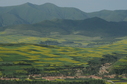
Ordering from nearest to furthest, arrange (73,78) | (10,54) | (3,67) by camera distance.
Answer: (73,78), (3,67), (10,54)

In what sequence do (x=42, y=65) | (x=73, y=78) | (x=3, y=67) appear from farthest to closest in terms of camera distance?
(x=42, y=65), (x=3, y=67), (x=73, y=78)

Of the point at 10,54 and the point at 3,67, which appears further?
the point at 10,54

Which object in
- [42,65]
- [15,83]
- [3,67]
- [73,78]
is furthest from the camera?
[42,65]

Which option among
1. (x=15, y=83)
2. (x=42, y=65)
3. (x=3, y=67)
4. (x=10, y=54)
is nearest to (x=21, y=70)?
(x=3, y=67)

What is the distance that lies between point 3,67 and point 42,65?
2279 cm

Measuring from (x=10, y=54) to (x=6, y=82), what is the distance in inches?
2824

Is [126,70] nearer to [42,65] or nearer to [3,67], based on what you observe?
[42,65]

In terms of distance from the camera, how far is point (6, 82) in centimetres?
10819

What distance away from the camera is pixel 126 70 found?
14625cm

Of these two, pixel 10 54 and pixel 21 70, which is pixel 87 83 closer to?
pixel 21 70

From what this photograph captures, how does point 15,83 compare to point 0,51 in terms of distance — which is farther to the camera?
point 0,51

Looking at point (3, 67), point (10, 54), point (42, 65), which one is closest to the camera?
point (3, 67)

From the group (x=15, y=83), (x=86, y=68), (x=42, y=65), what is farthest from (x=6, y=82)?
(x=86, y=68)

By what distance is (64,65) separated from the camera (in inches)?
6225
